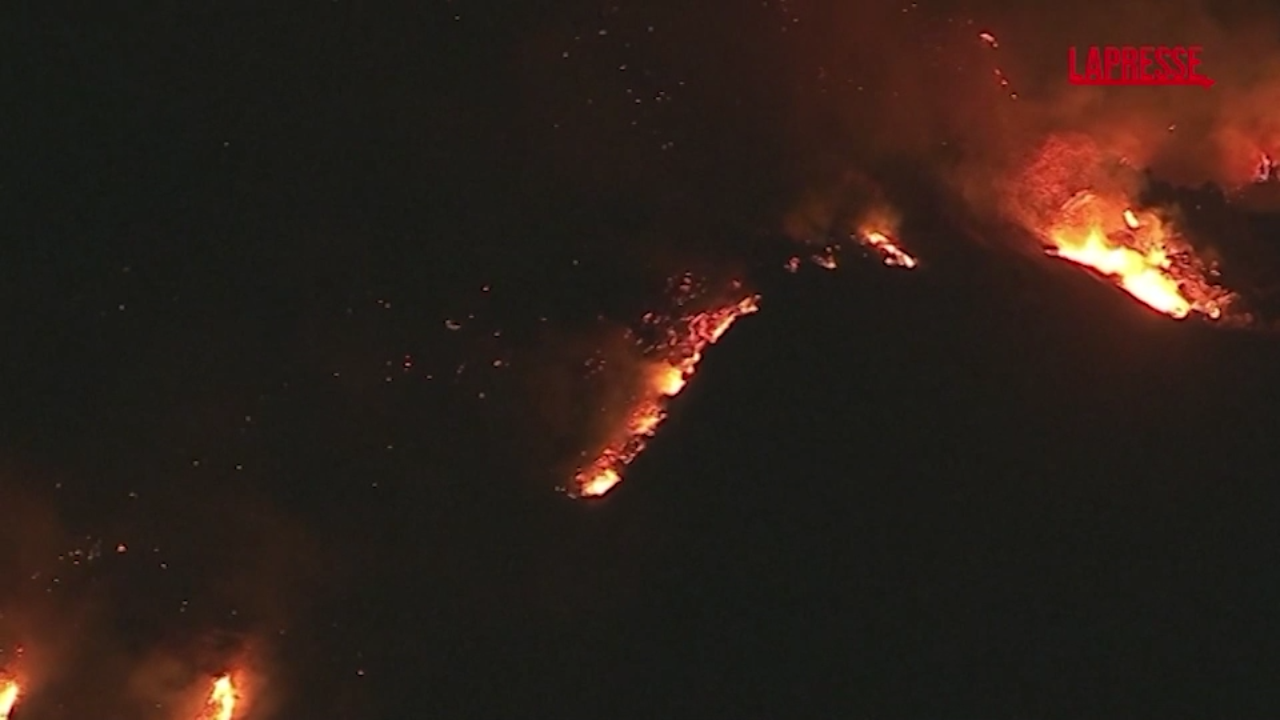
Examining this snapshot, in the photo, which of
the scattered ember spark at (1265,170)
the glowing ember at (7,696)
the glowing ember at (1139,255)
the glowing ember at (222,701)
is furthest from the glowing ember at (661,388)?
the glowing ember at (7,696)

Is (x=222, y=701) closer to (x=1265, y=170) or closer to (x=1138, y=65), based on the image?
(x=1138, y=65)

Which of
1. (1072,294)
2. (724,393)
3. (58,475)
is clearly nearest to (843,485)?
(724,393)

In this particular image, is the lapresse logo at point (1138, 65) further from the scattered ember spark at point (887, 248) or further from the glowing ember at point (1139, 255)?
the scattered ember spark at point (887, 248)

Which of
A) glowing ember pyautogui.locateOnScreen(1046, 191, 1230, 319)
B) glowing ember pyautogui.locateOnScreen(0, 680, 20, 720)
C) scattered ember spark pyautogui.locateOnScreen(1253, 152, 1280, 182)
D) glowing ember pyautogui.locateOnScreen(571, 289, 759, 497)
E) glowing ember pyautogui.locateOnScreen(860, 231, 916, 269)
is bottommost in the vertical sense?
glowing ember pyautogui.locateOnScreen(0, 680, 20, 720)

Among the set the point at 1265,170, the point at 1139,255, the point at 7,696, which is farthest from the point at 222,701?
the point at 1265,170

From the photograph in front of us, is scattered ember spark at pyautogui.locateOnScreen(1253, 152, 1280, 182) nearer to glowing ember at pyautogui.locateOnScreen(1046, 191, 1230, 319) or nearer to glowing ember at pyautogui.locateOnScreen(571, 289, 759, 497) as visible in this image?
glowing ember at pyautogui.locateOnScreen(1046, 191, 1230, 319)

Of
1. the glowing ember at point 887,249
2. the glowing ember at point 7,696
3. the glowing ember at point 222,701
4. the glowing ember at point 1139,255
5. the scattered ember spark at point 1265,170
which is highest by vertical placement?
the scattered ember spark at point 1265,170

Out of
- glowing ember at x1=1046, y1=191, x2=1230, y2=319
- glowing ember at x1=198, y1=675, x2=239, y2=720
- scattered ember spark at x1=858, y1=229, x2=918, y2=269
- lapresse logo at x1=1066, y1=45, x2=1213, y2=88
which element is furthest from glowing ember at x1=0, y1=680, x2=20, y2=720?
lapresse logo at x1=1066, y1=45, x2=1213, y2=88
